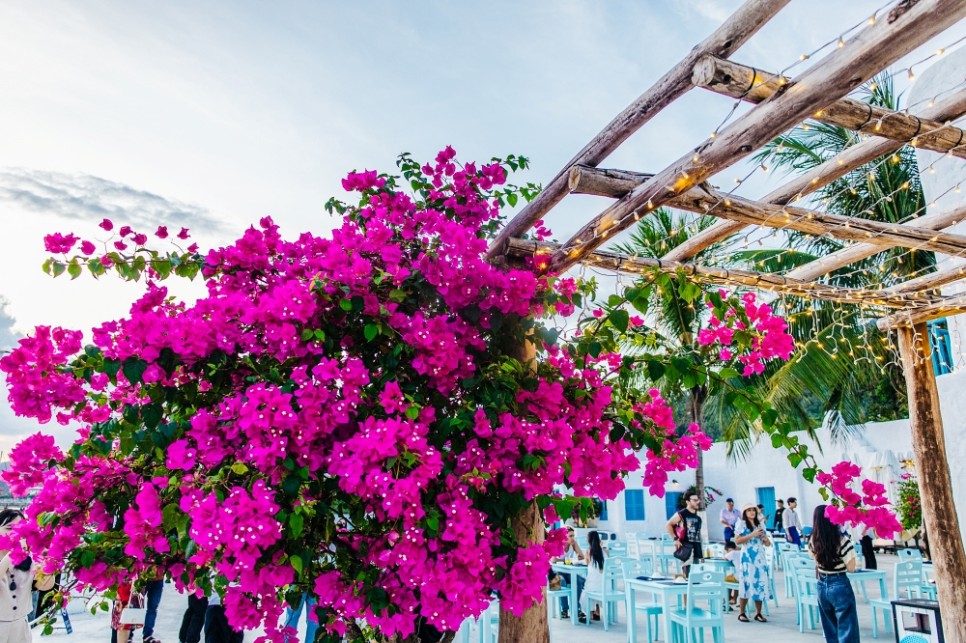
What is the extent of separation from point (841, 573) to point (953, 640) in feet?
2.89

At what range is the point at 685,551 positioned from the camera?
793cm

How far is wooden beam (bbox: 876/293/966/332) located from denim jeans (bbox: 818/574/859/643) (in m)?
2.14

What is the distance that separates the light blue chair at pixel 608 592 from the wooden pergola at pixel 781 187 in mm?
3574

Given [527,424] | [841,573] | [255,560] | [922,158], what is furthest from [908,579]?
[255,560]

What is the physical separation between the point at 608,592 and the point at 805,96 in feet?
22.7

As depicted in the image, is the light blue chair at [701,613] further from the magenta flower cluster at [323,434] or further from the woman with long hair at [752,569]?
the magenta flower cluster at [323,434]

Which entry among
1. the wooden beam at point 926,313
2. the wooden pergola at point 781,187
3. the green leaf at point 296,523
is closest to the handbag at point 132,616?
the wooden pergola at point 781,187

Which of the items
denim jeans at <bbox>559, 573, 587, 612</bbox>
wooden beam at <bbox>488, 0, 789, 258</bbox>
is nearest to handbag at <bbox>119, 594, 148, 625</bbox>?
denim jeans at <bbox>559, 573, 587, 612</bbox>

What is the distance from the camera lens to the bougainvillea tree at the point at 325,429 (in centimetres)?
214

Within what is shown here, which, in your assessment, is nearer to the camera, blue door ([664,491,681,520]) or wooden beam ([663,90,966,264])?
wooden beam ([663,90,966,264])

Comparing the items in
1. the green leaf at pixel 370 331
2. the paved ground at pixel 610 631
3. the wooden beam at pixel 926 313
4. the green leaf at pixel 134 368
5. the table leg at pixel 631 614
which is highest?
the wooden beam at pixel 926 313

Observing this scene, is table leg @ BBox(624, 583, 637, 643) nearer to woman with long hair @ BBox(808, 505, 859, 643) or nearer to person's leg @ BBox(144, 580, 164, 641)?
woman with long hair @ BBox(808, 505, 859, 643)

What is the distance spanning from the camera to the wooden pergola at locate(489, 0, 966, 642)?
1.89 meters

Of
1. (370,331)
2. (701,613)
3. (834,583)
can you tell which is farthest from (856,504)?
(701,613)
